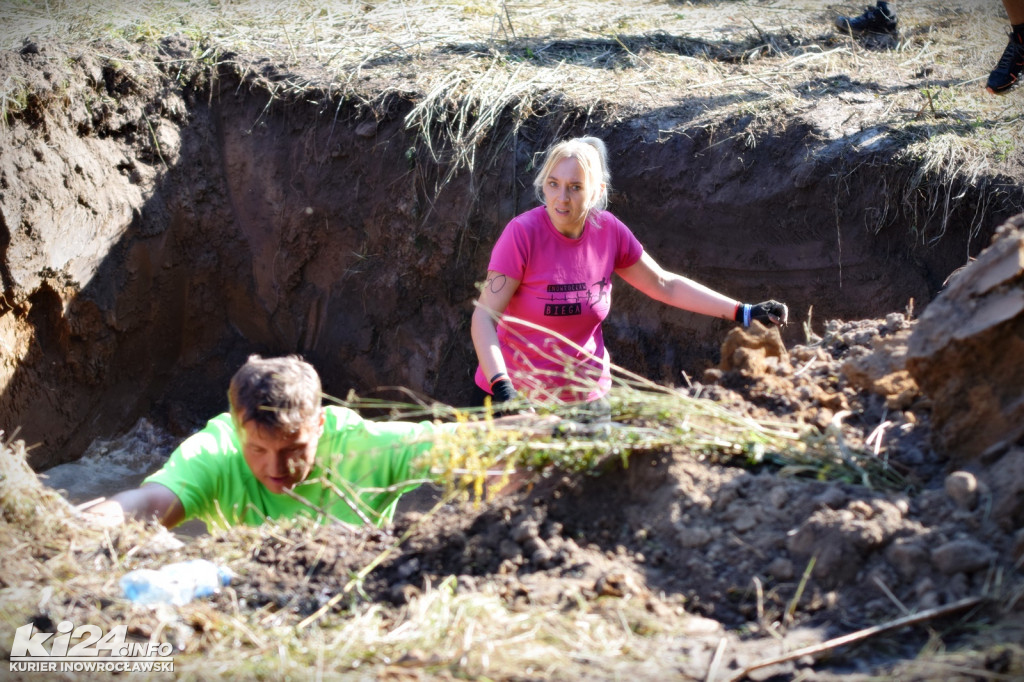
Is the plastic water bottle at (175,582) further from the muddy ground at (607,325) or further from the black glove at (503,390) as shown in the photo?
the black glove at (503,390)

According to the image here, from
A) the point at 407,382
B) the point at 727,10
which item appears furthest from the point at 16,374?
the point at 727,10

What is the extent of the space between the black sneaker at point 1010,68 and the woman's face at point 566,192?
2.90 metres

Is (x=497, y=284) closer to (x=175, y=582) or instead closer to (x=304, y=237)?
(x=175, y=582)

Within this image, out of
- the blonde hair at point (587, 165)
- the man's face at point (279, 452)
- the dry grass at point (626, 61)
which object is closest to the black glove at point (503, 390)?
the man's face at point (279, 452)

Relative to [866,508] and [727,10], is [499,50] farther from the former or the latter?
[866,508]

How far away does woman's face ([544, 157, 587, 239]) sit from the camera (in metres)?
3.65

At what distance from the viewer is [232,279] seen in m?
6.48

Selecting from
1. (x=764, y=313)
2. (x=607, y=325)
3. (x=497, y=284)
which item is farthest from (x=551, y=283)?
(x=607, y=325)

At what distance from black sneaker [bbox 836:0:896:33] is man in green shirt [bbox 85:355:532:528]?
5.27 m

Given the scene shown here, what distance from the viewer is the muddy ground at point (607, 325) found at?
2039 millimetres

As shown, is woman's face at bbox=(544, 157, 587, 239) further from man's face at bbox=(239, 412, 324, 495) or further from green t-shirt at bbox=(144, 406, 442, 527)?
man's face at bbox=(239, 412, 324, 495)

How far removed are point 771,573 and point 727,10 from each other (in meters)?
6.07

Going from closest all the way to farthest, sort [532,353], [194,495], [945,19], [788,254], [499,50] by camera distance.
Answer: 1. [194,495]
2. [532,353]
3. [788,254]
4. [499,50]
5. [945,19]

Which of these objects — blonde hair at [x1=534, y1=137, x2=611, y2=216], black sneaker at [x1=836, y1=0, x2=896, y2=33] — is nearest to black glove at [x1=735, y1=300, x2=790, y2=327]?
blonde hair at [x1=534, y1=137, x2=611, y2=216]
